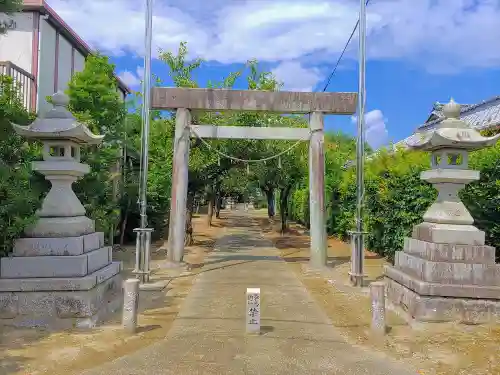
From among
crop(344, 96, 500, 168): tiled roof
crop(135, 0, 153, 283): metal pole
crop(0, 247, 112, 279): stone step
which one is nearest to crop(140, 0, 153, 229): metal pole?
crop(135, 0, 153, 283): metal pole

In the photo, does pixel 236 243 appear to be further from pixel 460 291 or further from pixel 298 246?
pixel 460 291

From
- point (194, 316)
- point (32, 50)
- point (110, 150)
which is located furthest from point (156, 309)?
point (32, 50)

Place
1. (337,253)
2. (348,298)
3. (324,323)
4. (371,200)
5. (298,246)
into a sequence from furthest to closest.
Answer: (298,246), (337,253), (371,200), (348,298), (324,323)

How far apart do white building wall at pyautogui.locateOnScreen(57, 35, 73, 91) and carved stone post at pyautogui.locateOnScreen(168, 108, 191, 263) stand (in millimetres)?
6300

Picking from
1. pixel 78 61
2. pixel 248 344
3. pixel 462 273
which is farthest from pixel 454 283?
pixel 78 61

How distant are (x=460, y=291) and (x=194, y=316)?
430cm

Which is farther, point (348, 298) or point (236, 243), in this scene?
point (236, 243)

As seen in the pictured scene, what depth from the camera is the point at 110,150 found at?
15156 millimetres

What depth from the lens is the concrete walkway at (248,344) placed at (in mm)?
5613

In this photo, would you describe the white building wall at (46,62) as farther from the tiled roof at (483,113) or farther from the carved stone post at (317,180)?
the tiled roof at (483,113)

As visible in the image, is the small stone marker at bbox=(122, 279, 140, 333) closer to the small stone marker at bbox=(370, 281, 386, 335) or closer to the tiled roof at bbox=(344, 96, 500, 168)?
the small stone marker at bbox=(370, 281, 386, 335)

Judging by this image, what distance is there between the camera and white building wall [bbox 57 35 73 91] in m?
17.5

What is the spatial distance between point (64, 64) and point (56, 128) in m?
11.3

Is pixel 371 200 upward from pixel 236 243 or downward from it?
upward
